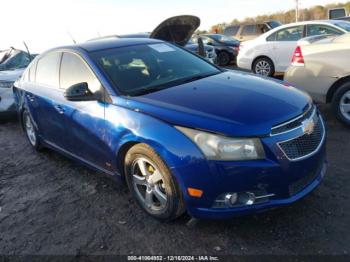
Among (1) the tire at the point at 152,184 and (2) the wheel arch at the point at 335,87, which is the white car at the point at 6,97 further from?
(2) the wheel arch at the point at 335,87

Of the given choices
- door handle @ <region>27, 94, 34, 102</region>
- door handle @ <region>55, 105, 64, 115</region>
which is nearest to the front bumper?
door handle @ <region>55, 105, 64, 115</region>

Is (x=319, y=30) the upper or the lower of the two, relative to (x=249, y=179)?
lower

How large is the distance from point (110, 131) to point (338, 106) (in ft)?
11.2

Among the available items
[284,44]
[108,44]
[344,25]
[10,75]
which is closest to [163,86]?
[108,44]

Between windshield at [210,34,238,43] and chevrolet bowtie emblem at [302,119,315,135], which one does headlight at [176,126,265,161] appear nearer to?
chevrolet bowtie emblem at [302,119,315,135]

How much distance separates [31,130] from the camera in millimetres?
5594

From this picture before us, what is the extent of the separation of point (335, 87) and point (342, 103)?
265 mm

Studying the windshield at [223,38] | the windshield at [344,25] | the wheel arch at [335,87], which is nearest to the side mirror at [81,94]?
the wheel arch at [335,87]

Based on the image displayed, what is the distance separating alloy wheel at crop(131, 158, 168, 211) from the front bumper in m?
0.32

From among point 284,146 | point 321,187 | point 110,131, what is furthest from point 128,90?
point 321,187

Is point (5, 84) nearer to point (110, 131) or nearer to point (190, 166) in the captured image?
point (110, 131)

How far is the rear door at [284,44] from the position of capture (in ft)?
30.8

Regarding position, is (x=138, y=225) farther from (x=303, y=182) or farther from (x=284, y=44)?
(x=284, y=44)

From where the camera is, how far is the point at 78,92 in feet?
11.8
